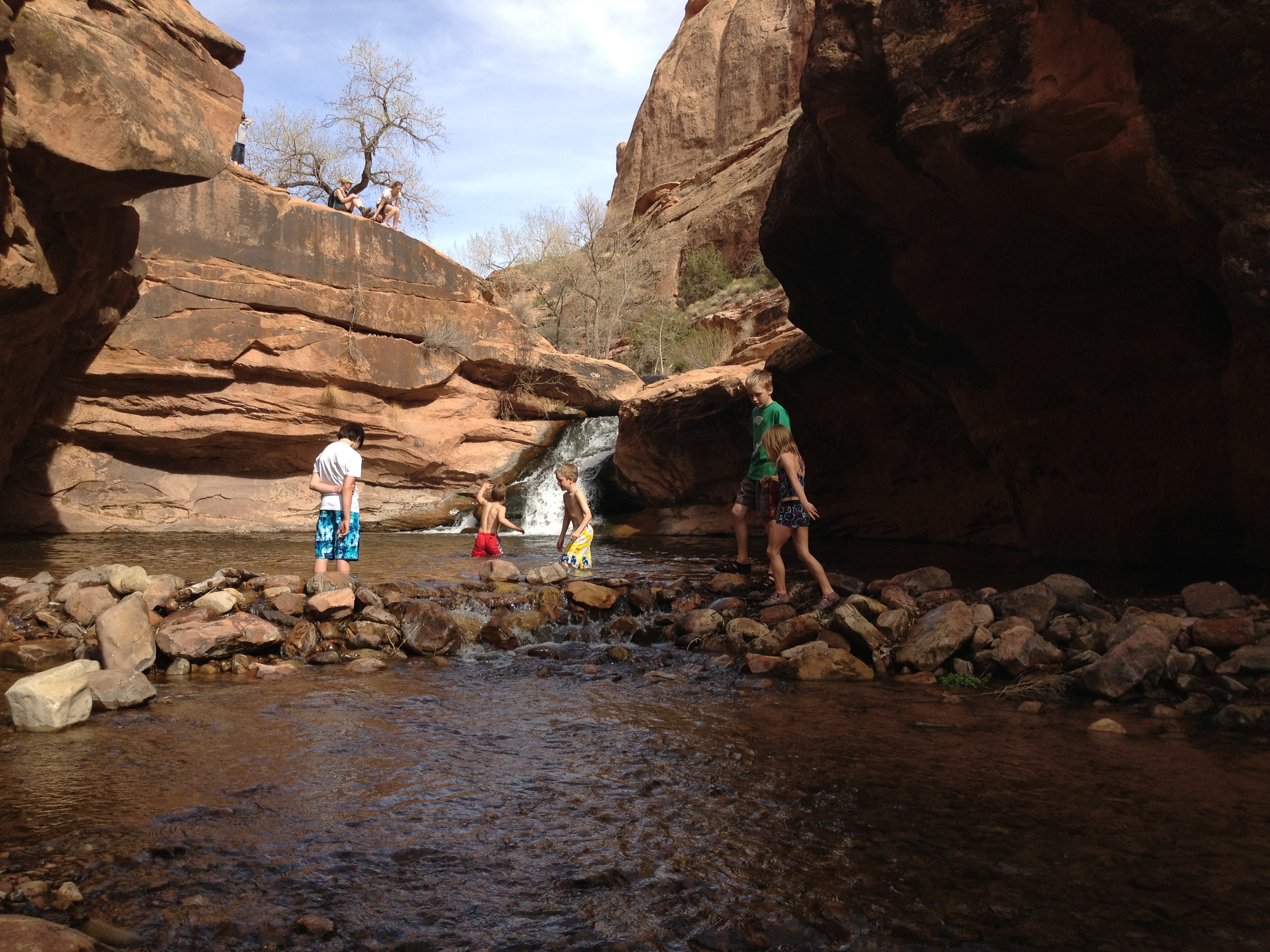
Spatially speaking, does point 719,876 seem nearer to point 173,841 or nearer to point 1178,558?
point 173,841

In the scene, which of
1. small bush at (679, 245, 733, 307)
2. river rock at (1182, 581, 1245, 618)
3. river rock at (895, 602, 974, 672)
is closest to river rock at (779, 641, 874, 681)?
river rock at (895, 602, 974, 672)

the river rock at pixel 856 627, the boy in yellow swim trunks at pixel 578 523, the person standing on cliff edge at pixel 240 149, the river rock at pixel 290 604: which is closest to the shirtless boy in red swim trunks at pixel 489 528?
the boy in yellow swim trunks at pixel 578 523

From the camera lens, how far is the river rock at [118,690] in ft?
14.4

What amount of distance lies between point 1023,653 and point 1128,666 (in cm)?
58

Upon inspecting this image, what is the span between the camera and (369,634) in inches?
241

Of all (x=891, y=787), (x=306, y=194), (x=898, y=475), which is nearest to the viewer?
(x=891, y=787)

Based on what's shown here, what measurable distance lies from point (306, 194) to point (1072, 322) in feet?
85.0

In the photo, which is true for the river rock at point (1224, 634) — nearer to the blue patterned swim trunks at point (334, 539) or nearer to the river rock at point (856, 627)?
the river rock at point (856, 627)

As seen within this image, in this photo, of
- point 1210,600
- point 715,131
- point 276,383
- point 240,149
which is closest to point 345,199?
point 240,149

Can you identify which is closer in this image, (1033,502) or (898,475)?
(1033,502)

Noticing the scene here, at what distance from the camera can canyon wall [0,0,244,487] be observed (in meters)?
6.71

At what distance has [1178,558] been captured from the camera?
32.2 ft

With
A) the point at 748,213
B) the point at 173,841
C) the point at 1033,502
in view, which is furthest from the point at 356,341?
the point at 748,213

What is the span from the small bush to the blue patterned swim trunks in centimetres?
2869
